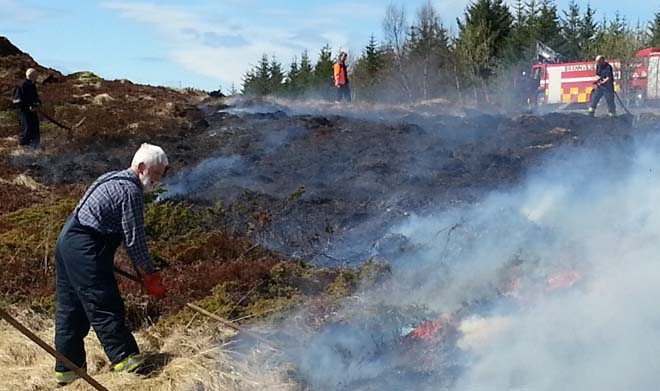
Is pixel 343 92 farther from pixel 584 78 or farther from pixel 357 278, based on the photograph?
pixel 357 278

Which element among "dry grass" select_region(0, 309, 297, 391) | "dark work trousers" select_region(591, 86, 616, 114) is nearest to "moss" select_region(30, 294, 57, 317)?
"dry grass" select_region(0, 309, 297, 391)

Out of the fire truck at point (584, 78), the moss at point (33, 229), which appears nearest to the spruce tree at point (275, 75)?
the fire truck at point (584, 78)

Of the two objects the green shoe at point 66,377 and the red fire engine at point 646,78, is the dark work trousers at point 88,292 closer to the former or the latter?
the green shoe at point 66,377

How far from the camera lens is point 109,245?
16.8ft

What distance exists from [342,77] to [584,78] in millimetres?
12924

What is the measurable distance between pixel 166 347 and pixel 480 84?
95.3 feet

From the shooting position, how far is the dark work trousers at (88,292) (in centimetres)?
501

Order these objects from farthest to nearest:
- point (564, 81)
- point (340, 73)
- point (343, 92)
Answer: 1. point (564, 81)
2. point (343, 92)
3. point (340, 73)

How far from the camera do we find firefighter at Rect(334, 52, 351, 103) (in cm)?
2011

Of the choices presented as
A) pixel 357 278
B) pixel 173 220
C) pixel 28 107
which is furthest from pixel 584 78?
pixel 357 278

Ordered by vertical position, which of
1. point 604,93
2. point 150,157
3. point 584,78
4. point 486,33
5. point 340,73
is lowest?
point 150,157

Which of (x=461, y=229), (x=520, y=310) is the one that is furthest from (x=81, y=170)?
(x=520, y=310)

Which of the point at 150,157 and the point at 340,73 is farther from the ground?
the point at 340,73

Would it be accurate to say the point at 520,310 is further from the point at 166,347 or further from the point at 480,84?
the point at 480,84
